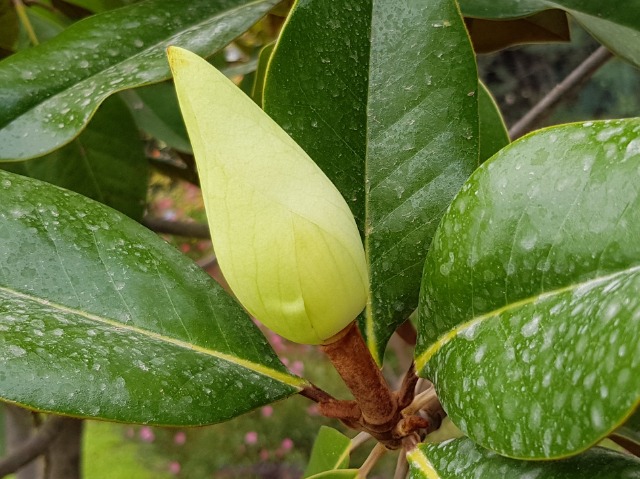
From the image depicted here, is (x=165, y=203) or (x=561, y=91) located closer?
(x=561, y=91)

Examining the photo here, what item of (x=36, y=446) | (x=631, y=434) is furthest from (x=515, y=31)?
(x=36, y=446)

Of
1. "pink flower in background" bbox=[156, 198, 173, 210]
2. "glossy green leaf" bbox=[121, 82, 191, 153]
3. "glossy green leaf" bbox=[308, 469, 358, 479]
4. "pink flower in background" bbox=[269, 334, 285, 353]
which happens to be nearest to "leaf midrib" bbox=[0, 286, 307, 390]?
"glossy green leaf" bbox=[308, 469, 358, 479]

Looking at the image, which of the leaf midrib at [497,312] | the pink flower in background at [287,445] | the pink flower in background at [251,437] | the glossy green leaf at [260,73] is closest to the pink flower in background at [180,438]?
the pink flower in background at [251,437]

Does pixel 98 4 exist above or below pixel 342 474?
above

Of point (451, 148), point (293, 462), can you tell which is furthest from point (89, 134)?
point (293, 462)

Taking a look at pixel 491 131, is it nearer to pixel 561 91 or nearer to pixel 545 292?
pixel 545 292

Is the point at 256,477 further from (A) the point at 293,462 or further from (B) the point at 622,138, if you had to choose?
(B) the point at 622,138

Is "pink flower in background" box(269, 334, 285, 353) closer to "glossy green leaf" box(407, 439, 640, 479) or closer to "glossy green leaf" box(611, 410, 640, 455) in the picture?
"glossy green leaf" box(611, 410, 640, 455)
